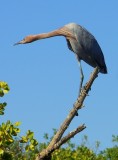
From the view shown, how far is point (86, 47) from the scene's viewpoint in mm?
12477

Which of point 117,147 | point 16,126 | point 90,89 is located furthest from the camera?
point 117,147

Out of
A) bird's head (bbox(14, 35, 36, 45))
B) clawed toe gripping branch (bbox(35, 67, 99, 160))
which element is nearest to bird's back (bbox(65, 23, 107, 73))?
bird's head (bbox(14, 35, 36, 45))

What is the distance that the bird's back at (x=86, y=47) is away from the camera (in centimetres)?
1203

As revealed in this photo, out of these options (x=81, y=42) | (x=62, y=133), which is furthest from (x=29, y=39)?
(x=62, y=133)

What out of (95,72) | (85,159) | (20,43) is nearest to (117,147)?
(85,159)

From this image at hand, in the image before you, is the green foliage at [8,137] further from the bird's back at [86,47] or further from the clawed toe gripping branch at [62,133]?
the bird's back at [86,47]

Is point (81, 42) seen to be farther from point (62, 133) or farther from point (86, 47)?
point (62, 133)

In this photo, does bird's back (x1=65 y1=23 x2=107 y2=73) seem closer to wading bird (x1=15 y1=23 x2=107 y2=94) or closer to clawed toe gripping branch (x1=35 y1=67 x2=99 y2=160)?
wading bird (x1=15 y1=23 x2=107 y2=94)

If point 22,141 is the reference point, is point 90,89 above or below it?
above

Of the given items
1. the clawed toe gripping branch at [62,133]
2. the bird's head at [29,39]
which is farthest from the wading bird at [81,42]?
the clawed toe gripping branch at [62,133]

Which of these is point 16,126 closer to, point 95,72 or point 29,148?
point 29,148

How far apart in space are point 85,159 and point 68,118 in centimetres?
923

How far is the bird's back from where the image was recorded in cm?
1203

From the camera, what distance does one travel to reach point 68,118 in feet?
27.9
